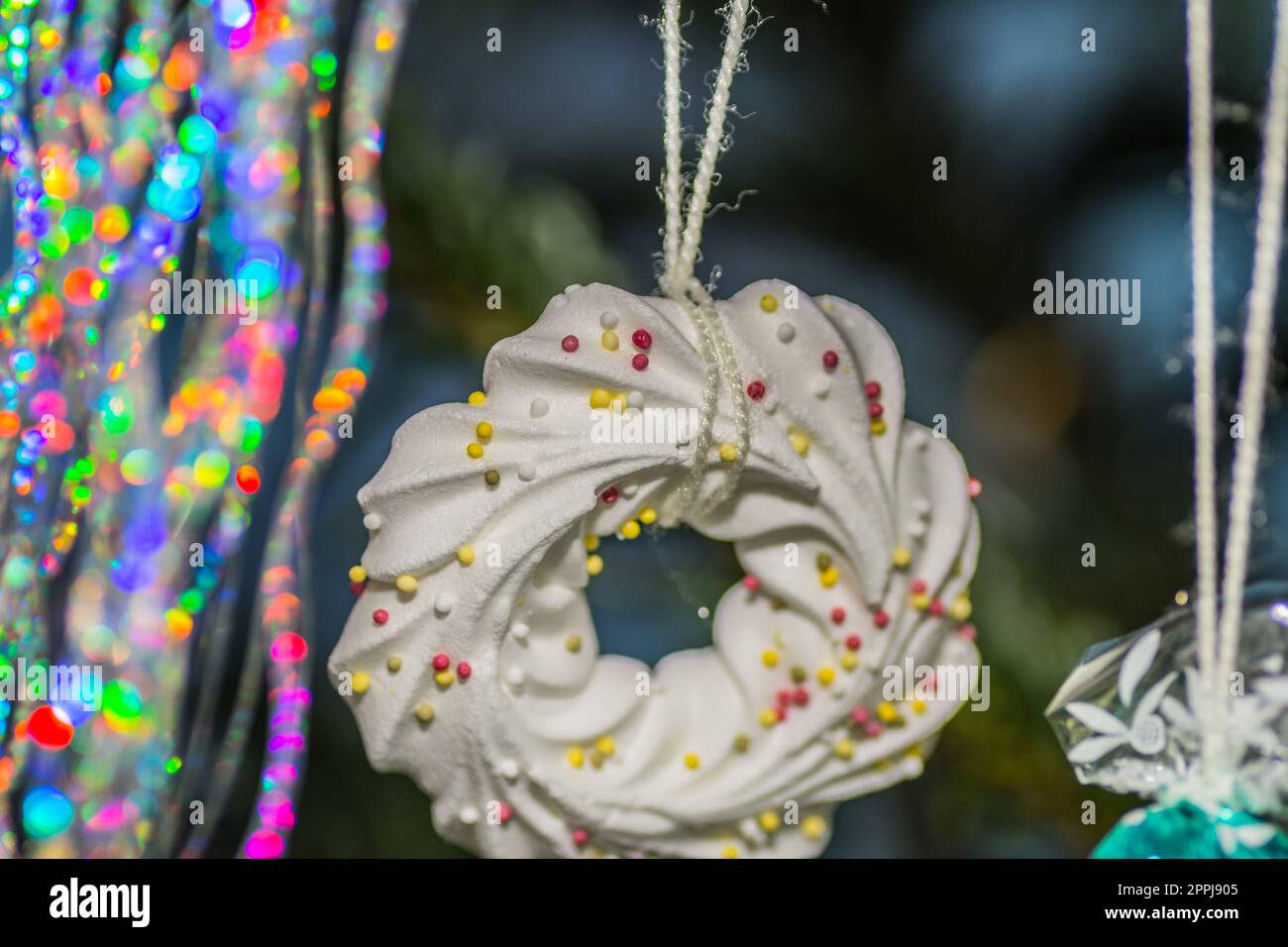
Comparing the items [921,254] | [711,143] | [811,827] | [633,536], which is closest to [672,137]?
[711,143]

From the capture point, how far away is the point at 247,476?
1.09 metres

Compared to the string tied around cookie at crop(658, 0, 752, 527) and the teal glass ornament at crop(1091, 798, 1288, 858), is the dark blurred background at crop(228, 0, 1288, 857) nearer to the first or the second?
the string tied around cookie at crop(658, 0, 752, 527)

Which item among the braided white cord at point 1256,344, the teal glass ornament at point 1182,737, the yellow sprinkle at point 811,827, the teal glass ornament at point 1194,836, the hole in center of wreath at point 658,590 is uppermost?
the braided white cord at point 1256,344

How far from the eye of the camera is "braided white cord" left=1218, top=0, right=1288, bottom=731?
815 mm

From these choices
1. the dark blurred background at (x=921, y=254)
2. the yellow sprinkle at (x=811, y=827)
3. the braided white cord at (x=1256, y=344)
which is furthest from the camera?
the dark blurred background at (x=921, y=254)

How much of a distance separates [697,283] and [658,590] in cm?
41

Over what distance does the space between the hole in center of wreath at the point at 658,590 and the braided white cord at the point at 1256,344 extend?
0.51 m

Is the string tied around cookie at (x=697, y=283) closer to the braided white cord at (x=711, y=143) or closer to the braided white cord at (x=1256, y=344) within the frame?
the braided white cord at (x=711, y=143)

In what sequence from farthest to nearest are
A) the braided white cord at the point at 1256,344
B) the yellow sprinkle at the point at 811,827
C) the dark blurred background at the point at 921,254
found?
the dark blurred background at the point at 921,254, the yellow sprinkle at the point at 811,827, the braided white cord at the point at 1256,344

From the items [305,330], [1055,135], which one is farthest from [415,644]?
[1055,135]

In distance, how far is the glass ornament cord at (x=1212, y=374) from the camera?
82 centimetres

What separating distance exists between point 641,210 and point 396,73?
263 millimetres

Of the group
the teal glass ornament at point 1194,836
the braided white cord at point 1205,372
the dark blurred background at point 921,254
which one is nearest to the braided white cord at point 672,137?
the dark blurred background at point 921,254
